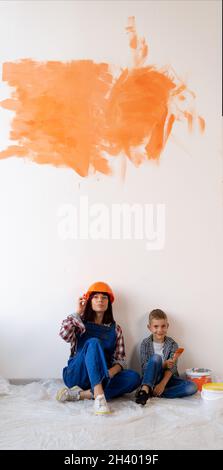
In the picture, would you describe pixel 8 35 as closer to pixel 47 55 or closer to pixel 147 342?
pixel 47 55

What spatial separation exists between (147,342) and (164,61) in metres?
1.57

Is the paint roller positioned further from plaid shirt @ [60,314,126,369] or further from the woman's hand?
the woman's hand

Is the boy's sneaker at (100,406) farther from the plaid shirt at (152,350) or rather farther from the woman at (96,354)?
the plaid shirt at (152,350)

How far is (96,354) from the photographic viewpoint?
247 centimetres

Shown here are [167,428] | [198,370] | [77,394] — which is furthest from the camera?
[198,370]

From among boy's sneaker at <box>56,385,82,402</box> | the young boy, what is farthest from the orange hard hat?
boy's sneaker at <box>56,385,82,402</box>

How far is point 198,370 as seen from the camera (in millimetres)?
2799

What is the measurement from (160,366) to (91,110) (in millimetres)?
1446

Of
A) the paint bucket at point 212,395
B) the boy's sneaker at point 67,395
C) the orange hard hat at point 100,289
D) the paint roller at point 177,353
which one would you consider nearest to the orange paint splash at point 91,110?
the orange hard hat at point 100,289

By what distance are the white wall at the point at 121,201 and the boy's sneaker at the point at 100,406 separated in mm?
562

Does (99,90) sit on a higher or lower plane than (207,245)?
higher

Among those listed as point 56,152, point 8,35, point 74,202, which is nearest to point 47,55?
point 8,35

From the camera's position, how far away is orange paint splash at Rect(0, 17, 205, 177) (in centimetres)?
290
